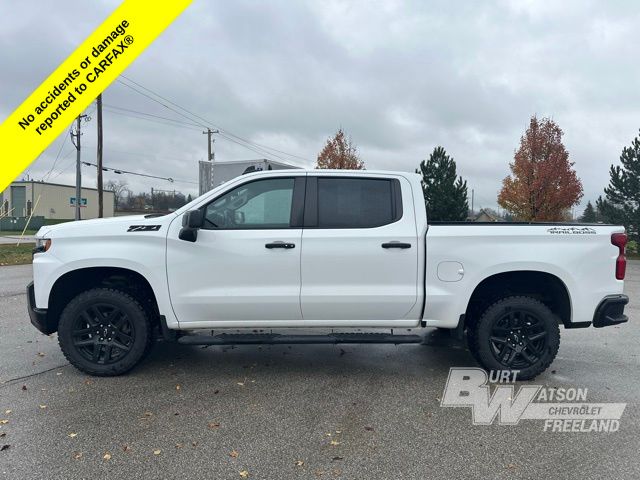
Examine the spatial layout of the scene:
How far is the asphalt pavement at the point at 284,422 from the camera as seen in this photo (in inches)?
115

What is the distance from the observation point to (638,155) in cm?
2275

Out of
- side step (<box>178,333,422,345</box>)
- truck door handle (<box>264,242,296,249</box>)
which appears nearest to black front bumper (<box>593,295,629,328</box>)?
side step (<box>178,333,422,345</box>)

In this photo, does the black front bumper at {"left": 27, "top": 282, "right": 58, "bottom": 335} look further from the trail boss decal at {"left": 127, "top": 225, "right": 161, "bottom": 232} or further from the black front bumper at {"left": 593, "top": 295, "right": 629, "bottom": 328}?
the black front bumper at {"left": 593, "top": 295, "right": 629, "bottom": 328}

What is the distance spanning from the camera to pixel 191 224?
3.99 m

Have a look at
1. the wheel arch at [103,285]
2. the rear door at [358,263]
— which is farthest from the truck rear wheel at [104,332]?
the rear door at [358,263]

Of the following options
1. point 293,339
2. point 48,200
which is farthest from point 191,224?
point 48,200

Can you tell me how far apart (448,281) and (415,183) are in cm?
103

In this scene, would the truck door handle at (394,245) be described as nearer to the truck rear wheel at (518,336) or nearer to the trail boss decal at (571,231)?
the truck rear wheel at (518,336)

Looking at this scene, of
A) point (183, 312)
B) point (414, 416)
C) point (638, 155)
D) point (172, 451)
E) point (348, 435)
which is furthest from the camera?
point (638, 155)

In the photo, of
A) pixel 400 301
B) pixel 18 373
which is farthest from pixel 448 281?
pixel 18 373

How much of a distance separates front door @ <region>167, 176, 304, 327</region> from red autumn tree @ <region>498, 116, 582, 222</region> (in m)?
21.2

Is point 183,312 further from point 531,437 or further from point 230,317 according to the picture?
point 531,437

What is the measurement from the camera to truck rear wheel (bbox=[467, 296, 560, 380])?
14.2 ft

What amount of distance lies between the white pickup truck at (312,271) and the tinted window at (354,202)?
11mm
